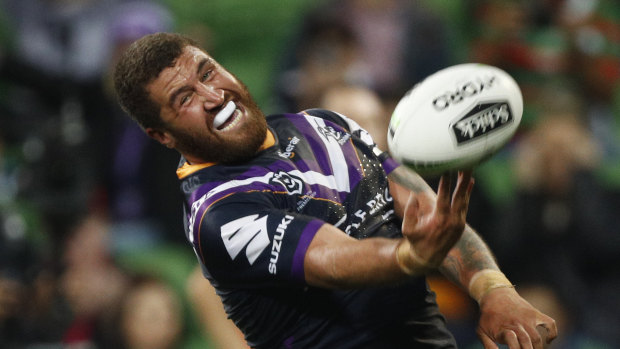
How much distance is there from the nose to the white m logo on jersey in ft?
1.78

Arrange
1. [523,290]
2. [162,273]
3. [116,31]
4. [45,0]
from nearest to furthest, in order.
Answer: [523,290] → [162,273] → [116,31] → [45,0]

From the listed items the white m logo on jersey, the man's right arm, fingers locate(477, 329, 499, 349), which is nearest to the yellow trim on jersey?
the white m logo on jersey

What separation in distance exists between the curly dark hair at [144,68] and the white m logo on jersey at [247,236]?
25.4 inches

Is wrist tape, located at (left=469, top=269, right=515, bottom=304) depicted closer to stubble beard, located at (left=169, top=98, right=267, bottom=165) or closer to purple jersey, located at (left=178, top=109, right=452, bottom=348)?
purple jersey, located at (left=178, top=109, right=452, bottom=348)

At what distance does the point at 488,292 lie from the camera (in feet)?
10.3

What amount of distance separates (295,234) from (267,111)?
4378 mm

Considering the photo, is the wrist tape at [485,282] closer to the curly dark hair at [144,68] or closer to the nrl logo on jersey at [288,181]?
the nrl logo on jersey at [288,181]

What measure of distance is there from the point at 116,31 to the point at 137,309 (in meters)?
2.28

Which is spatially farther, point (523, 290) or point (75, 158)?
point (75, 158)

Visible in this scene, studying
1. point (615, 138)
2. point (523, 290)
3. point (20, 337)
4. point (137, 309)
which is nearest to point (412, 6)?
point (615, 138)

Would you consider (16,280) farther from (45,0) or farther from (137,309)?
(45,0)

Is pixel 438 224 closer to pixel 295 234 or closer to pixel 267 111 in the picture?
pixel 295 234

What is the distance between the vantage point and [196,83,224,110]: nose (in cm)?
322

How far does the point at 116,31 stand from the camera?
696 centimetres
